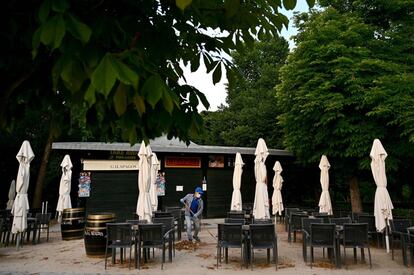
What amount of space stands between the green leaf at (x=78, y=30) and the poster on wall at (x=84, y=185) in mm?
16645

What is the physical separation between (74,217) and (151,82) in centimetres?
1200

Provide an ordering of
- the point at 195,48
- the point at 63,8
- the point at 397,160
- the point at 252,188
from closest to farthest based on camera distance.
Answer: the point at 63,8
the point at 195,48
the point at 397,160
the point at 252,188

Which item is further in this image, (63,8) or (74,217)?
(74,217)

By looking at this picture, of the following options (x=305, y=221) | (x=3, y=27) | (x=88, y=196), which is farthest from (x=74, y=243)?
(x=3, y=27)

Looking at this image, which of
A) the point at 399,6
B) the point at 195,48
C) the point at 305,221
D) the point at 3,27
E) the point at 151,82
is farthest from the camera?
the point at 399,6

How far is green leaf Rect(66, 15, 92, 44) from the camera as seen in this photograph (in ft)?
5.03

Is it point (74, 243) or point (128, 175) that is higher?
point (128, 175)

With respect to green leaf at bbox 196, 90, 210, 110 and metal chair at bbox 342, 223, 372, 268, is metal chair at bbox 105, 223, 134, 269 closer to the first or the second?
metal chair at bbox 342, 223, 372, 268

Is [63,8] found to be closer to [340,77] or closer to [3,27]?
[3,27]

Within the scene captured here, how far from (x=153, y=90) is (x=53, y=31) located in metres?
0.48

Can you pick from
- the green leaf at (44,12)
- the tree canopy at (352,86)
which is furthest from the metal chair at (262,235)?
the green leaf at (44,12)

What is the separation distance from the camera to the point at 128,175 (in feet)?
59.7

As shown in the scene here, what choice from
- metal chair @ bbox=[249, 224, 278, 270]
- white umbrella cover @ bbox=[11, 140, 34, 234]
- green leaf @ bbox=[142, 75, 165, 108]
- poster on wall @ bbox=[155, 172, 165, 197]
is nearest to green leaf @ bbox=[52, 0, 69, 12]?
green leaf @ bbox=[142, 75, 165, 108]

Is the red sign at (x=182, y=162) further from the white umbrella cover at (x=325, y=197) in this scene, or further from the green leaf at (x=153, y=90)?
the green leaf at (x=153, y=90)
